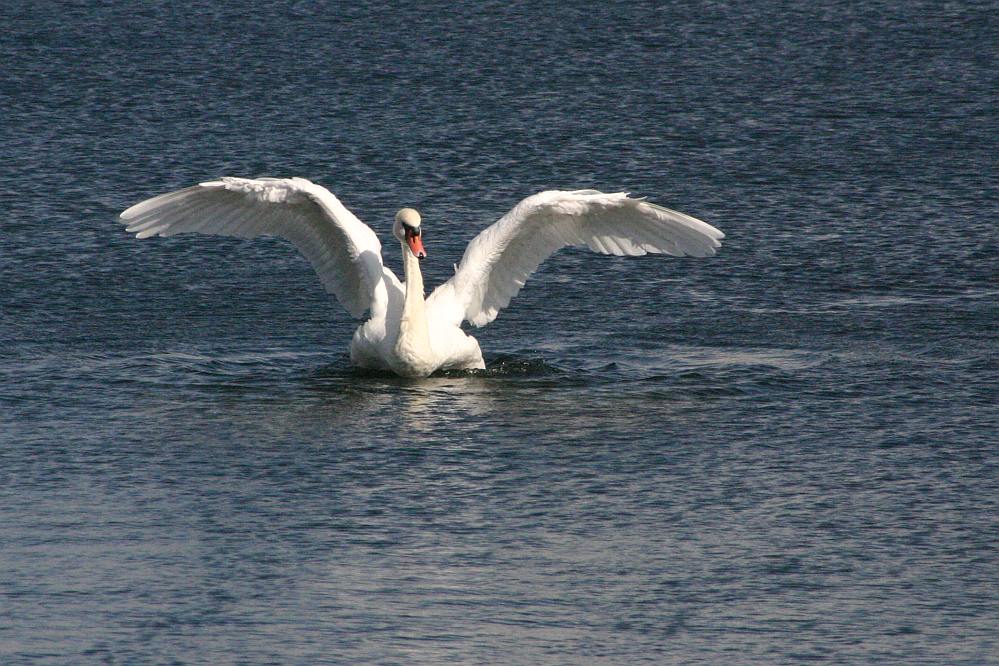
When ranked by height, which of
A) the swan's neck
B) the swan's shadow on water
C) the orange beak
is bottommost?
the swan's shadow on water

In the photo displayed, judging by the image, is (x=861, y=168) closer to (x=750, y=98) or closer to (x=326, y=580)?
(x=750, y=98)

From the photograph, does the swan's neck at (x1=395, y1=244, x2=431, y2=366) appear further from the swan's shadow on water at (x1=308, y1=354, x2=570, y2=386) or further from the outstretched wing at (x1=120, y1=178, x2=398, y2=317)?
the outstretched wing at (x1=120, y1=178, x2=398, y2=317)

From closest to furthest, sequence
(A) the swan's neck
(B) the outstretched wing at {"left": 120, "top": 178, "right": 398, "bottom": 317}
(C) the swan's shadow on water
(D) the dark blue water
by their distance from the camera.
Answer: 1. (D) the dark blue water
2. (A) the swan's neck
3. (C) the swan's shadow on water
4. (B) the outstretched wing at {"left": 120, "top": 178, "right": 398, "bottom": 317}

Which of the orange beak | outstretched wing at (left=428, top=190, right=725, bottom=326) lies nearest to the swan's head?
the orange beak

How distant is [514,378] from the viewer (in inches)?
474

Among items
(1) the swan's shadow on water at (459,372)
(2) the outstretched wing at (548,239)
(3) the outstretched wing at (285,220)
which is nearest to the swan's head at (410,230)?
(3) the outstretched wing at (285,220)

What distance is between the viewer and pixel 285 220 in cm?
1259

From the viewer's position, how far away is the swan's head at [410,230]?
39.7ft

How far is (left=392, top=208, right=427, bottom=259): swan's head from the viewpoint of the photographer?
476 inches

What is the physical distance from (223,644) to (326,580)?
0.80m

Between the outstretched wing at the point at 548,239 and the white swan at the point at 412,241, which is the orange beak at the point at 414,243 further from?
the outstretched wing at the point at 548,239

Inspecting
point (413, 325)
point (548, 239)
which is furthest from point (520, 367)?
point (548, 239)

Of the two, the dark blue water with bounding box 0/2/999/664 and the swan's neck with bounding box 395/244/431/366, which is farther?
the swan's neck with bounding box 395/244/431/366

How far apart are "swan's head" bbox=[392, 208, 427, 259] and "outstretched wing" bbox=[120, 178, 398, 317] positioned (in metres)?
0.32
